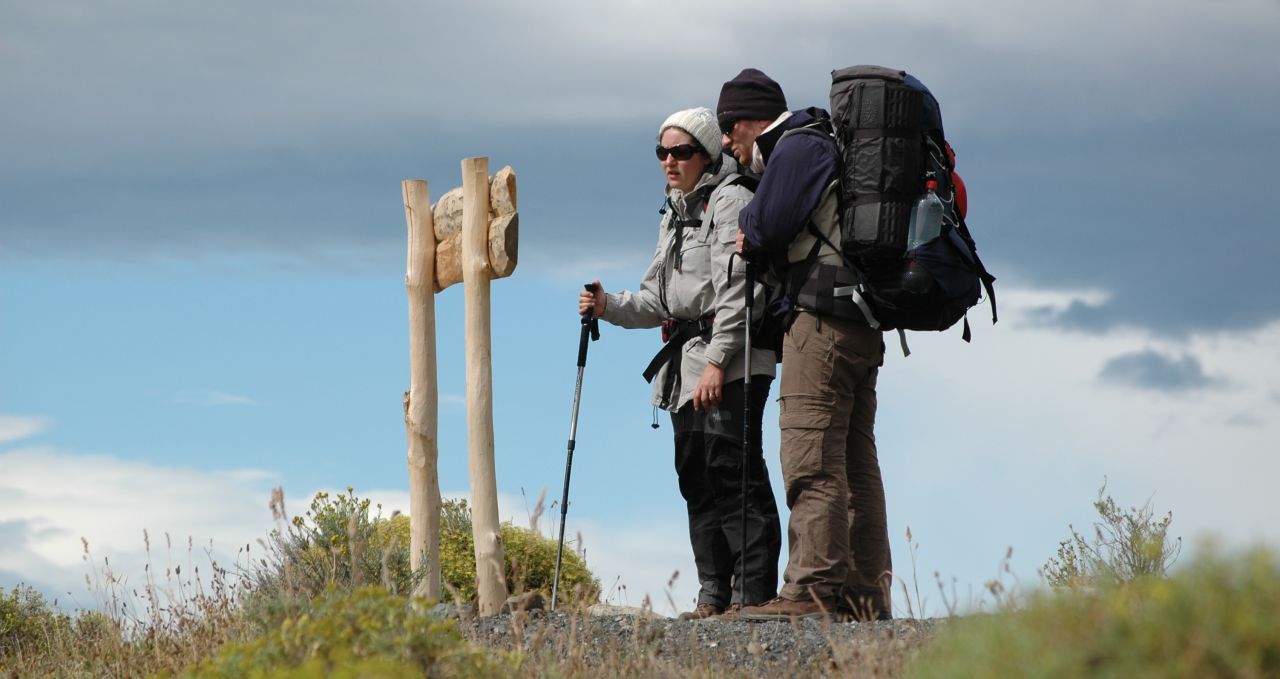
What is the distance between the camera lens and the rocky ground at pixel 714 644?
505cm

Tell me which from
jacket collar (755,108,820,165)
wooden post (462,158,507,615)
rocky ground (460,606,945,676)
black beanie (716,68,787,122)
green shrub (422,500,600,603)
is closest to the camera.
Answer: rocky ground (460,606,945,676)

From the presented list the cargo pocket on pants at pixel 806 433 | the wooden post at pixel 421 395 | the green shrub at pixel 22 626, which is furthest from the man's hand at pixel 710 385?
the green shrub at pixel 22 626

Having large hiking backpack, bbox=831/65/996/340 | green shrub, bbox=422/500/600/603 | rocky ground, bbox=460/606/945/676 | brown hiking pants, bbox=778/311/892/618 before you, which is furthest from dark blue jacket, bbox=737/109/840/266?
green shrub, bbox=422/500/600/603

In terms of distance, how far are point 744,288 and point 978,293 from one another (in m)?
1.19

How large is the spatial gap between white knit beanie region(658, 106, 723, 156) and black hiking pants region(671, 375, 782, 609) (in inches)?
54.3

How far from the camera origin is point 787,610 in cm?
608

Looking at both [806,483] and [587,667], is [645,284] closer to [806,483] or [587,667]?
[806,483]

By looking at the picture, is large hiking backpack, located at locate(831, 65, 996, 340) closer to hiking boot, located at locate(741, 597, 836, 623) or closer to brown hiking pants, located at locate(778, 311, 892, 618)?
brown hiking pants, located at locate(778, 311, 892, 618)

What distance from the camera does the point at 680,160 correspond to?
7.11 meters

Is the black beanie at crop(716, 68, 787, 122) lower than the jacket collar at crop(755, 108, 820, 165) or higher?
higher

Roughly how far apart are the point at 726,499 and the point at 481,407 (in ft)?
6.13

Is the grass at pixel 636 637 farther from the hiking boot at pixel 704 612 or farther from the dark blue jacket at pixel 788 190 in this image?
the dark blue jacket at pixel 788 190

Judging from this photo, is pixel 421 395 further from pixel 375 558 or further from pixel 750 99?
pixel 750 99

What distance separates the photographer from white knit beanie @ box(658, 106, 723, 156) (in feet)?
23.1
